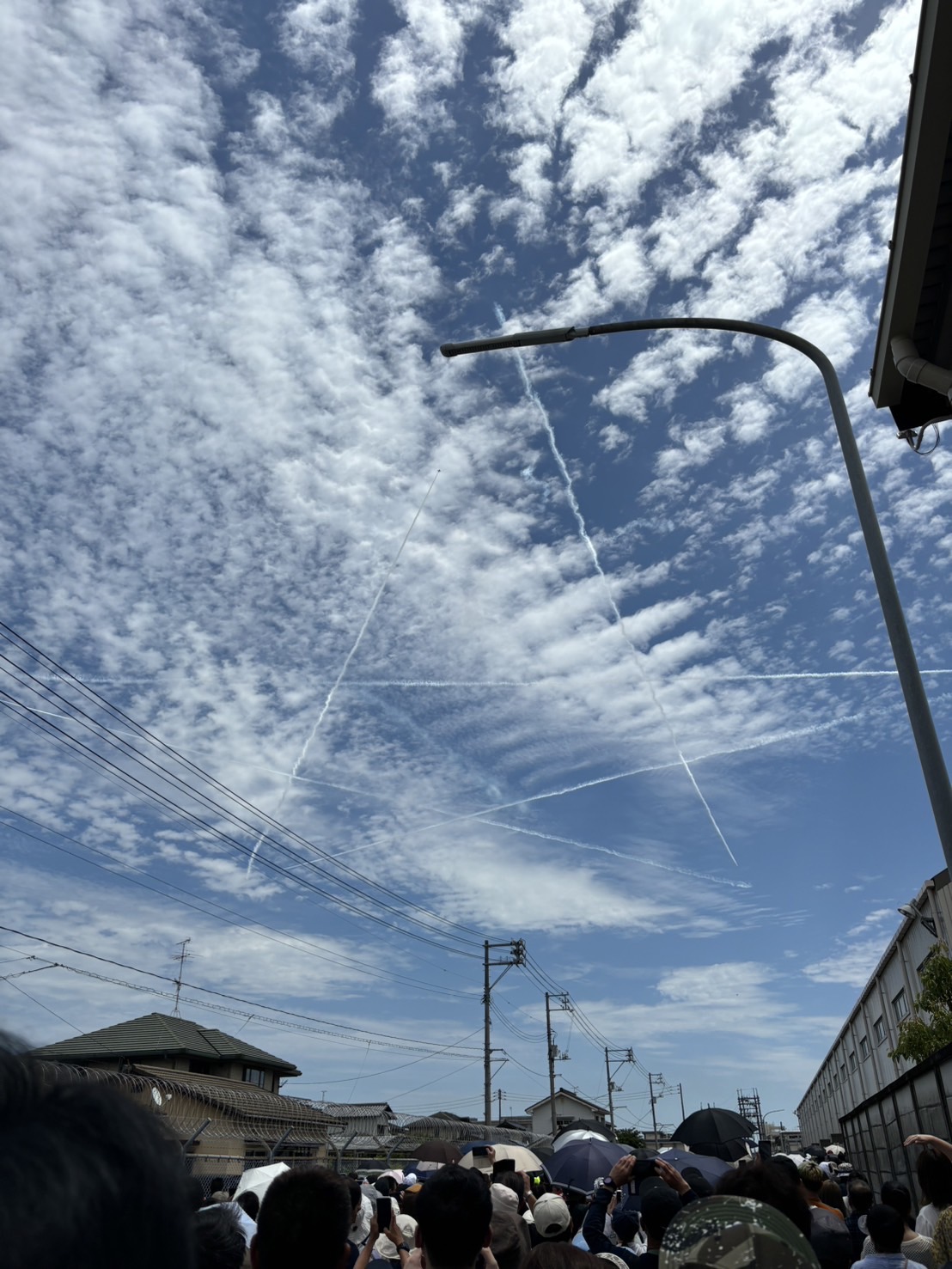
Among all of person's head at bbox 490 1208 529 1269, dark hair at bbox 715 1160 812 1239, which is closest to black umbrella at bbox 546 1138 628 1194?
person's head at bbox 490 1208 529 1269

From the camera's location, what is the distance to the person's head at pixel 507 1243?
5020 mm

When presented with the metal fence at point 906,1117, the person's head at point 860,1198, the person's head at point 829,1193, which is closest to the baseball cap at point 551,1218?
the person's head at point 829,1193

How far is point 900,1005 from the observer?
122ft

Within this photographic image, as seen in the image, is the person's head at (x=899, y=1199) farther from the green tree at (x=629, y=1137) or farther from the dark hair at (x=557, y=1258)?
the green tree at (x=629, y=1137)

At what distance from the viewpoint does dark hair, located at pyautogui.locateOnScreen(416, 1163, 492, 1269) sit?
385cm

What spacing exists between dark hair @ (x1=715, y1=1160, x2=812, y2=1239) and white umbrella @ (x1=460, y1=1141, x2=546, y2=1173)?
9.12 metres

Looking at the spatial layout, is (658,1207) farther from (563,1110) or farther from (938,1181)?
(563,1110)

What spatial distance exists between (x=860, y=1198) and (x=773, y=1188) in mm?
7102

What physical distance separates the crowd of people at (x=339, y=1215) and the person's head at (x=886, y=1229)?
11mm

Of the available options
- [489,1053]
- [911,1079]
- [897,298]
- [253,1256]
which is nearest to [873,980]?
[489,1053]

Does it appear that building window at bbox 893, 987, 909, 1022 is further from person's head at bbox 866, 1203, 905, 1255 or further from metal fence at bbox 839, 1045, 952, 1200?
person's head at bbox 866, 1203, 905, 1255

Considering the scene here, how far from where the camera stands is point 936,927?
29.5 m

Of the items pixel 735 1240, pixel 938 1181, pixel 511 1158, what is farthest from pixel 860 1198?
pixel 735 1240

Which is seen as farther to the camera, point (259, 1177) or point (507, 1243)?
point (259, 1177)
